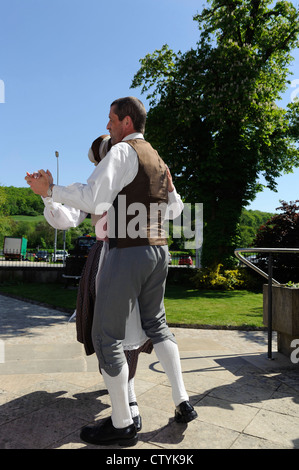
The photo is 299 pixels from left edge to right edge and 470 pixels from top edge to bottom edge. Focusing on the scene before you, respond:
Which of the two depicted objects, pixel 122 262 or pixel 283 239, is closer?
pixel 122 262

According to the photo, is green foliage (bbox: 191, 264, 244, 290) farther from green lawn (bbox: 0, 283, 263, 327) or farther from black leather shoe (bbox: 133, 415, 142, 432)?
black leather shoe (bbox: 133, 415, 142, 432)

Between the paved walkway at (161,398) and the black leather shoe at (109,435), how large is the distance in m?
0.07

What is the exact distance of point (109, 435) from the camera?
206 centimetres

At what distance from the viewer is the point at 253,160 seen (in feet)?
51.2

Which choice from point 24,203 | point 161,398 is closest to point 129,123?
point 161,398

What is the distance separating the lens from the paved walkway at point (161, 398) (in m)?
2.14

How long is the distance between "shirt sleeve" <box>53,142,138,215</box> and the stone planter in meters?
2.52

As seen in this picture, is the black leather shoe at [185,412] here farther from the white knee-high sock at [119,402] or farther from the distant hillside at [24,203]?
the distant hillside at [24,203]

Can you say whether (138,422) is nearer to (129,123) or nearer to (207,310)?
(129,123)

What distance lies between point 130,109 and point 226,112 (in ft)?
45.4

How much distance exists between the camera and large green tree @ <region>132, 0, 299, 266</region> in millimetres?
14797

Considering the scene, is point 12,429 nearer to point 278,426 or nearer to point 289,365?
point 278,426
